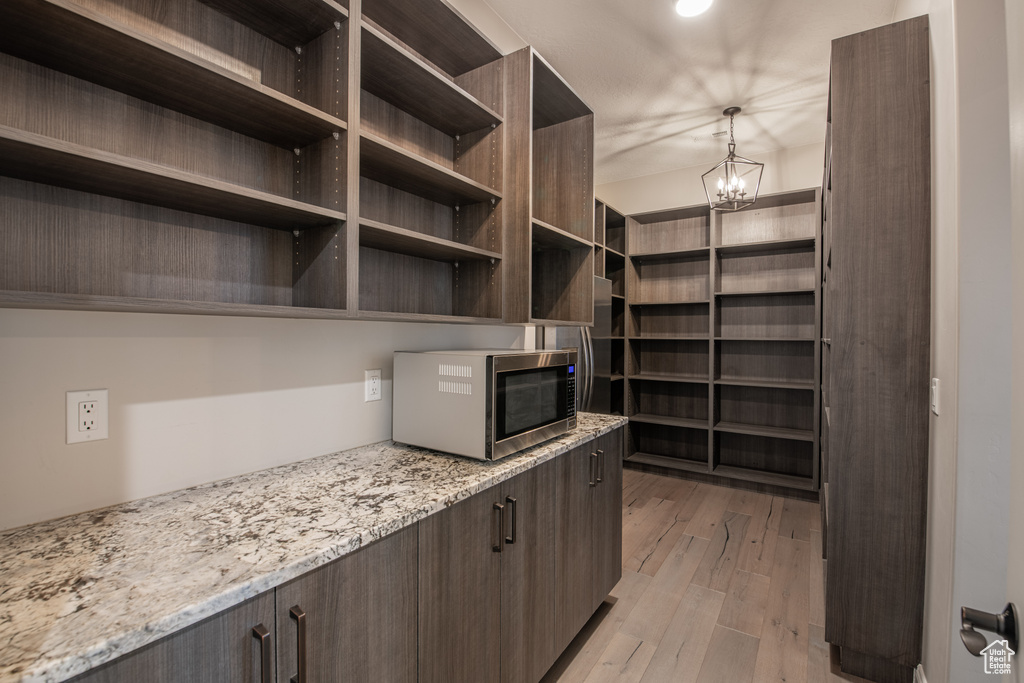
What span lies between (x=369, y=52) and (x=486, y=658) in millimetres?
1890

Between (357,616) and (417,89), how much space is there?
166 centimetres

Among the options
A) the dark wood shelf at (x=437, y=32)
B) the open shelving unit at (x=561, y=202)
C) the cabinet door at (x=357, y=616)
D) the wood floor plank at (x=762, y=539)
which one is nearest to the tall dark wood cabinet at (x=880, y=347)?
the wood floor plank at (x=762, y=539)

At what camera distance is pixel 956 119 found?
3.96 ft

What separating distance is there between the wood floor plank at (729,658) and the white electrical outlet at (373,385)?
5.49 feet

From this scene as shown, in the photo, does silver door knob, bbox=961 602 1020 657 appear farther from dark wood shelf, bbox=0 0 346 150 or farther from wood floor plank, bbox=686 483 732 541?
wood floor plank, bbox=686 483 732 541

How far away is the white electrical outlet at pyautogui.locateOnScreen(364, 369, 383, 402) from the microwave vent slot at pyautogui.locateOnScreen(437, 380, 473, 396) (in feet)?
0.95

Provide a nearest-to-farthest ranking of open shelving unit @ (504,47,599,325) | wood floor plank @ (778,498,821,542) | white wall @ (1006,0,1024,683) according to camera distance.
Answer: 1. white wall @ (1006,0,1024,683)
2. open shelving unit @ (504,47,599,325)
3. wood floor plank @ (778,498,821,542)

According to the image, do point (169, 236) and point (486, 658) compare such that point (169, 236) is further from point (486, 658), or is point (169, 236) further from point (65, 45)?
point (486, 658)

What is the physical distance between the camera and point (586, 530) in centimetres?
191

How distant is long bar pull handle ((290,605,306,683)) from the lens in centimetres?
89

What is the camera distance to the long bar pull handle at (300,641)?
89cm

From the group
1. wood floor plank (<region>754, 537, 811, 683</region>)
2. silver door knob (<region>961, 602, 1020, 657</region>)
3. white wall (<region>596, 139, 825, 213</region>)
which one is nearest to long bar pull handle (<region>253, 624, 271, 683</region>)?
silver door knob (<region>961, 602, 1020, 657</region>)

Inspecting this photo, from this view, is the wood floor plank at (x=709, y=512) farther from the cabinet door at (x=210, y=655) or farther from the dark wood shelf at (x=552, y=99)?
the cabinet door at (x=210, y=655)

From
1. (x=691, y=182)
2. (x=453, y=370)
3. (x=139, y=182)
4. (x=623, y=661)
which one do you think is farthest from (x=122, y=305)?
(x=691, y=182)
